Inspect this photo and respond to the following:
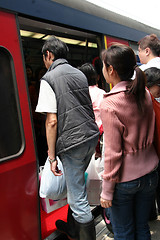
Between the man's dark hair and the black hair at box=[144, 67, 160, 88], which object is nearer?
the man's dark hair

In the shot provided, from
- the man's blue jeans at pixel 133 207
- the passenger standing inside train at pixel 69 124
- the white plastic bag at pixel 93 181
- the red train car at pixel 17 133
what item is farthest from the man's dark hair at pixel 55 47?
the man's blue jeans at pixel 133 207

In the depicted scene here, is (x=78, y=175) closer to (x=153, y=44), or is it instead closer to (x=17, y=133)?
(x=17, y=133)

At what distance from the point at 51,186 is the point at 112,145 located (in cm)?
86

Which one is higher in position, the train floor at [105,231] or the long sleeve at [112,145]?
the long sleeve at [112,145]

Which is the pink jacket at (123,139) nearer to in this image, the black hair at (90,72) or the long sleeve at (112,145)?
the long sleeve at (112,145)

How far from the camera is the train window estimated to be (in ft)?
5.81

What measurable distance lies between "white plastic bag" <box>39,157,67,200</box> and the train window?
1.12ft

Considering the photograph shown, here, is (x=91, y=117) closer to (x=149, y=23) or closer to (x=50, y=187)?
(x=50, y=187)

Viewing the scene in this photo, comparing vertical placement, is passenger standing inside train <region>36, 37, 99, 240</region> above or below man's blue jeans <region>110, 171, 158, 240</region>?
above

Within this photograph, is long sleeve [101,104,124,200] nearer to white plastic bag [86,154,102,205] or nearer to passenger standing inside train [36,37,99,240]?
passenger standing inside train [36,37,99,240]

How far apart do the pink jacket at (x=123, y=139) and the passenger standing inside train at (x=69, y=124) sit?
1.68 ft

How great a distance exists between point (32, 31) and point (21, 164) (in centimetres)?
213

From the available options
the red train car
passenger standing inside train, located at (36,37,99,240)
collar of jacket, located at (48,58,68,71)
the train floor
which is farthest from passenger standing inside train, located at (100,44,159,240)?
the train floor

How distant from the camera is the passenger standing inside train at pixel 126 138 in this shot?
138 cm
